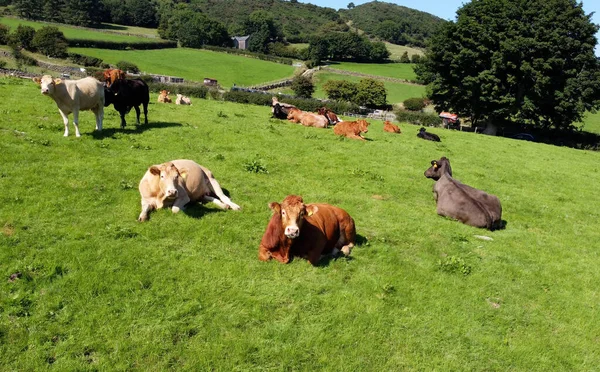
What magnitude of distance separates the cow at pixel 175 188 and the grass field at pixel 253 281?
0.34 meters

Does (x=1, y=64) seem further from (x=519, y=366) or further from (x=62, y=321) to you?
(x=519, y=366)

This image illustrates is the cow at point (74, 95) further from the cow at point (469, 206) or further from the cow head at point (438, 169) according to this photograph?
the cow head at point (438, 169)

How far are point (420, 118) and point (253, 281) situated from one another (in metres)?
40.5

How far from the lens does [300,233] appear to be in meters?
7.78

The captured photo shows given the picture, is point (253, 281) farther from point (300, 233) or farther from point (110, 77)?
point (110, 77)

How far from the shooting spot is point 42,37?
8194 cm

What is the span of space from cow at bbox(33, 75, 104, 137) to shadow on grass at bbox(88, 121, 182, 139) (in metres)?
0.35

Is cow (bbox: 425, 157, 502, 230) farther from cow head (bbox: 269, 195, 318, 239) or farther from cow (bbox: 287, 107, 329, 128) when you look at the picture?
cow (bbox: 287, 107, 329, 128)

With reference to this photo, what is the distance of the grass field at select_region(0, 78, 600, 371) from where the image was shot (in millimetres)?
5496

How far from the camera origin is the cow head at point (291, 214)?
7098 millimetres

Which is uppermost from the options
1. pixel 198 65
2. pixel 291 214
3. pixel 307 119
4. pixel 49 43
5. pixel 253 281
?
pixel 198 65

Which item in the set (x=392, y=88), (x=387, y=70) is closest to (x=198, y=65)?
(x=392, y=88)

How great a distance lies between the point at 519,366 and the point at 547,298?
8.42ft

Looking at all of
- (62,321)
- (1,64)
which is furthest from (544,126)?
(1,64)
